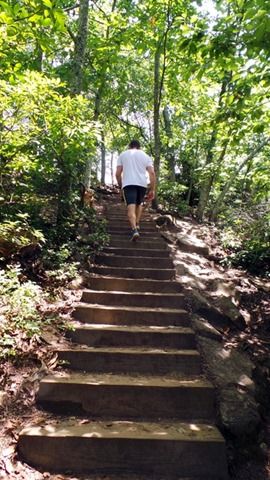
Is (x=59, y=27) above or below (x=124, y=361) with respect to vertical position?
above

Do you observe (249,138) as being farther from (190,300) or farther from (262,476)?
(262,476)

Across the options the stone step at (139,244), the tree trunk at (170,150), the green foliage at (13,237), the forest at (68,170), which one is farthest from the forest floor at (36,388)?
the tree trunk at (170,150)

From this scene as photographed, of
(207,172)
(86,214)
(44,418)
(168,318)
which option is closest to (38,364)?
(44,418)

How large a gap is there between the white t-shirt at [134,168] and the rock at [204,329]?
10.7ft

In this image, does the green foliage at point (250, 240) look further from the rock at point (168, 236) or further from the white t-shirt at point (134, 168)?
the white t-shirt at point (134, 168)

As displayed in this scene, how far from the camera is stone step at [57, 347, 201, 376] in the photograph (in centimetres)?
405

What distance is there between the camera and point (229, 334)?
16.3 ft

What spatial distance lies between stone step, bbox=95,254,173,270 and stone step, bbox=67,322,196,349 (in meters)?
2.29

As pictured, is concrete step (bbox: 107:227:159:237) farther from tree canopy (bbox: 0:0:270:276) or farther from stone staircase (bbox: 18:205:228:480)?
stone staircase (bbox: 18:205:228:480)

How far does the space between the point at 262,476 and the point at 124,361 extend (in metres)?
1.70

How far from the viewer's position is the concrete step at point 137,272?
20.6ft

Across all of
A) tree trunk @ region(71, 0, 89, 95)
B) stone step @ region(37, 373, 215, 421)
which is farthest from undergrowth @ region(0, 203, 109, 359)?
tree trunk @ region(71, 0, 89, 95)

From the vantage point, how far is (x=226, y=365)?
4.17 metres

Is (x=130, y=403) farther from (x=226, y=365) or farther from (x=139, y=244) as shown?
(x=139, y=244)
